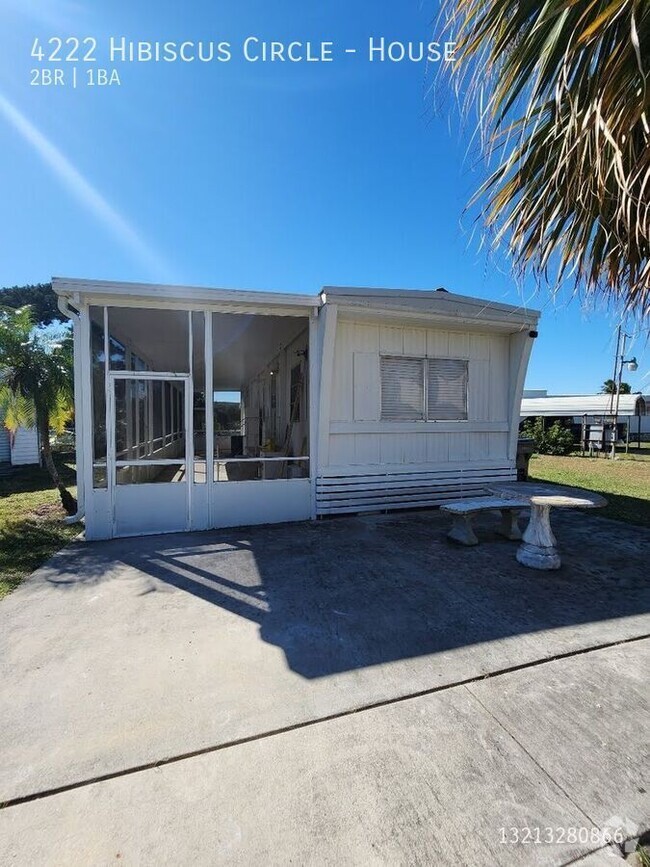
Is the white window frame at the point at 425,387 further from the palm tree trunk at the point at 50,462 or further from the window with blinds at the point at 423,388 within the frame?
the palm tree trunk at the point at 50,462

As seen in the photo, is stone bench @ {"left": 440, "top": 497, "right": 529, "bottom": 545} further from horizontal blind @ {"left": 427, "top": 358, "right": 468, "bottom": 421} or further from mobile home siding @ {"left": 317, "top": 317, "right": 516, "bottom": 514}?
horizontal blind @ {"left": 427, "top": 358, "right": 468, "bottom": 421}

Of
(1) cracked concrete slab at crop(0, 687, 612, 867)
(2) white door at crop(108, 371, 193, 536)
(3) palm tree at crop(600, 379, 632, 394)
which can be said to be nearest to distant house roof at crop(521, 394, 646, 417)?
(3) palm tree at crop(600, 379, 632, 394)

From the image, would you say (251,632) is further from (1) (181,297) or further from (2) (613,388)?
(2) (613,388)

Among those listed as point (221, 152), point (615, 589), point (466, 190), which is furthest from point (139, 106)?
point (615, 589)

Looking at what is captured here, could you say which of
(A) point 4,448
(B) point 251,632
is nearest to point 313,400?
(B) point 251,632

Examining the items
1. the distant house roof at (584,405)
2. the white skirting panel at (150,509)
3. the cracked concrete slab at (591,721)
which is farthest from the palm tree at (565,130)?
the distant house roof at (584,405)

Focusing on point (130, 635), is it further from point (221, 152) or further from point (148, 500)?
point (221, 152)

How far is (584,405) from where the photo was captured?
920 inches

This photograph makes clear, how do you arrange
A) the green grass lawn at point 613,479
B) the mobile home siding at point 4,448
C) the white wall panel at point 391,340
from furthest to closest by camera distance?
the mobile home siding at point 4,448
the green grass lawn at point 613,479
the white wall panel at point 391,340

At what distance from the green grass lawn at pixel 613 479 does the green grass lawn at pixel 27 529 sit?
8.75m

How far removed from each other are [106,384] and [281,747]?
17.1ft

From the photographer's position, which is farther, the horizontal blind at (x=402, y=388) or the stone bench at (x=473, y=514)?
the horizontal blind at (x=402, y=388)

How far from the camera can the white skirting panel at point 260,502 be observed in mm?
5977

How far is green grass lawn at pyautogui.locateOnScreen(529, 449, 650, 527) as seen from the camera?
731cm
